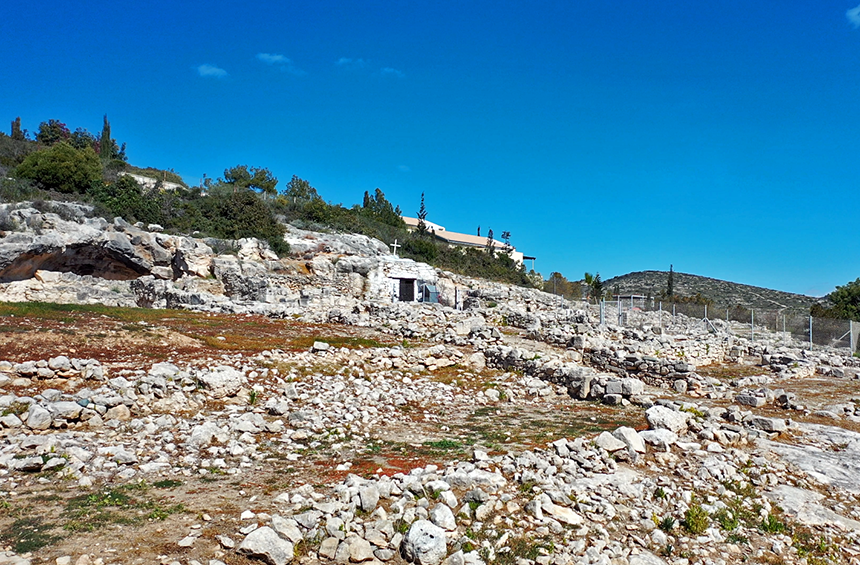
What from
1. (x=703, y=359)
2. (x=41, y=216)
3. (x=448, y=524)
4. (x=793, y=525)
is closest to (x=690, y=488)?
(x=793, y=525)

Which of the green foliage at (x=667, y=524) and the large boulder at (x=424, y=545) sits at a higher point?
the green foliage at (x=667, y=524)

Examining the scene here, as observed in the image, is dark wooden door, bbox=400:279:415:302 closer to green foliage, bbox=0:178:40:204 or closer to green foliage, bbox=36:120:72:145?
green foliage, bbox=0:178:40:204

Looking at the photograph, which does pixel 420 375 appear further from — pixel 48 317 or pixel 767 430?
pixel 48 317

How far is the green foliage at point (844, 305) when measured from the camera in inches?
1578

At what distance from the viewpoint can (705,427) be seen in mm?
7832

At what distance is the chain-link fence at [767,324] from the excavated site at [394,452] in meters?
11.4

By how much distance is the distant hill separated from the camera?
247ft

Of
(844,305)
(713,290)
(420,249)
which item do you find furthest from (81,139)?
→ (713,290)

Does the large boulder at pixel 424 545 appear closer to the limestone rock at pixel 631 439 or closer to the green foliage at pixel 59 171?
the limestone rock at pixel 631 439

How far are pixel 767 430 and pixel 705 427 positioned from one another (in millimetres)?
1490

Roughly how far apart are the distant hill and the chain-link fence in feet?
114

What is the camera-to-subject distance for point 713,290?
8569cm

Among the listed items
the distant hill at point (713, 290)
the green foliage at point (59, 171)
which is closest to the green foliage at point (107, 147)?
the green foliage at point (59, 171)

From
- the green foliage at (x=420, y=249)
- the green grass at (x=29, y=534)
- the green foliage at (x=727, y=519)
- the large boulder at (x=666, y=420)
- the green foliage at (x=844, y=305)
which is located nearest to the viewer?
the green grass at (x=29, y=534)
